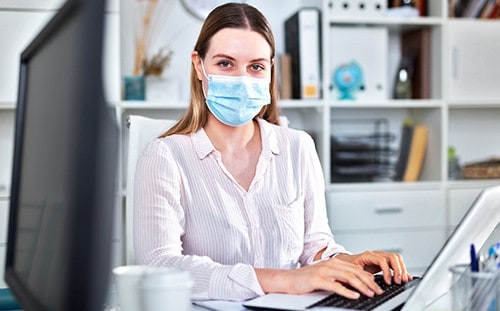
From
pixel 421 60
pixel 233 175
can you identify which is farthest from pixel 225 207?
pixel 421 60

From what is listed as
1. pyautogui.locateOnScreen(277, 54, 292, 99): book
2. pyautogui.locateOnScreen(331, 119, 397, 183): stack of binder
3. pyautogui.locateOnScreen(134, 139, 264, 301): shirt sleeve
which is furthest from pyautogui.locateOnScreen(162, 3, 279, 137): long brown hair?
pyautogui.locateOnScreen(331, 119, 397, 183): stack of binder

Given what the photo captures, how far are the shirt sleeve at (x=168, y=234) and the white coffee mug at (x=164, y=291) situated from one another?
0.42 m

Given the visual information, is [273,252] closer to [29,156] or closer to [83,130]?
[29,156]

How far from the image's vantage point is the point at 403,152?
10.5 feet

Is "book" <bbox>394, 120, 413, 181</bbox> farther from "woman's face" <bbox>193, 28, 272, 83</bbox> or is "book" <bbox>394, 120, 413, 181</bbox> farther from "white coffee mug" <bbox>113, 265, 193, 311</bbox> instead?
"white coffee mug" <bbox>113, 265, 193, 311</bbox>

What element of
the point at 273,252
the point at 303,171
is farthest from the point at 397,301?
the point at 303,171

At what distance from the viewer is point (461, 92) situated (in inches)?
124

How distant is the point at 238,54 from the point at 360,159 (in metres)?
1.65

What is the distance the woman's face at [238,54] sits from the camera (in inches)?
61.2

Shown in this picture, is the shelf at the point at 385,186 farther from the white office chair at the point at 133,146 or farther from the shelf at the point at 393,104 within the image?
the white office chair at the point at 133,146

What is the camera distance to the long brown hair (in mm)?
1579

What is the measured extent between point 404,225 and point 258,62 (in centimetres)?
167

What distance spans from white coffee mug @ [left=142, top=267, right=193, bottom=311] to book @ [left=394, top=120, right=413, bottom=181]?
2.57 meters

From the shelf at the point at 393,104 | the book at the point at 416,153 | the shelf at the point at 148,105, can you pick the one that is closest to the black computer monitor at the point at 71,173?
the shelf at the point at 148,105
